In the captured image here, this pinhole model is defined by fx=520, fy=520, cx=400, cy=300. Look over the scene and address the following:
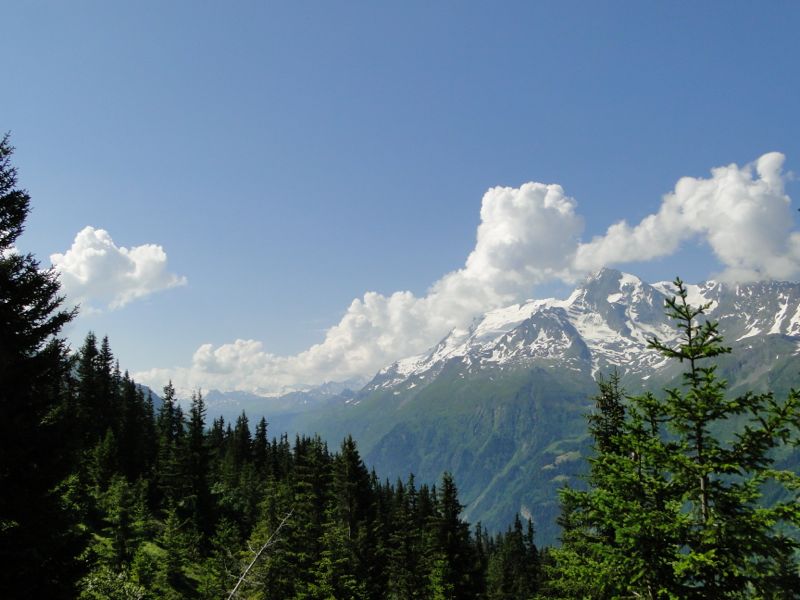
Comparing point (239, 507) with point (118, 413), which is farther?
point (118, 413)

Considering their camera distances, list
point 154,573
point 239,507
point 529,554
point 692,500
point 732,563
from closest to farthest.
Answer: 1. point 732,563
2. point 692,500
3. point 154,573
4. point 239,507
5. point 529,554

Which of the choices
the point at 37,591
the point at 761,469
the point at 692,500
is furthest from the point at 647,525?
the point at 37,591

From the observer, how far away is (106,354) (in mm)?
99188

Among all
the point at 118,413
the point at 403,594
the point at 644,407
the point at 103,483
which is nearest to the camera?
Answer: the point at 644,407

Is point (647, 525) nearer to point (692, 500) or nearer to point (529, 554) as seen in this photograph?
point (692, 500)

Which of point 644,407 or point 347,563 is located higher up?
point 644,407

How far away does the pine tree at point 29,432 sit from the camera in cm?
1343

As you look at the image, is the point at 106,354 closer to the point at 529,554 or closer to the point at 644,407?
the point at 644,407

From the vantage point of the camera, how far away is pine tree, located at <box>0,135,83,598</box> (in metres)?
13.4

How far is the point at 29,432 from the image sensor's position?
1399cm

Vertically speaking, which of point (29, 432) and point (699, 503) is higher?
point (29, 432)

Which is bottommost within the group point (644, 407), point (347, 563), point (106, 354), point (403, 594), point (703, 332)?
point (403, 594)

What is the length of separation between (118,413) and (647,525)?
295 feet

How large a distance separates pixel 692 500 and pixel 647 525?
5.50 feet
